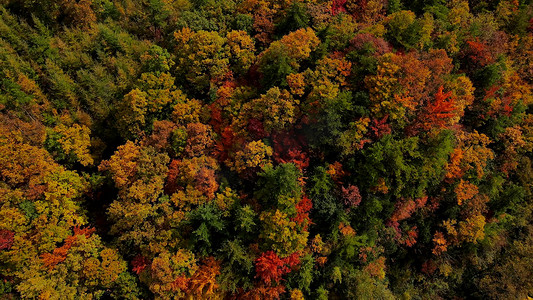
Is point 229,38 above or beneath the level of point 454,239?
above

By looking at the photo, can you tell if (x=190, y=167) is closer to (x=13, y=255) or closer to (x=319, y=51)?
(x=13, y=255)

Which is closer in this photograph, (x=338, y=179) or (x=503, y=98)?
(x=338, y=179)

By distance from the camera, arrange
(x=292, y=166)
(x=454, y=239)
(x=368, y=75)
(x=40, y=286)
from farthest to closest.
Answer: (x=454, y=239) < (x=368, y=75) < (x=292, y=166) < (x=40, y=286)

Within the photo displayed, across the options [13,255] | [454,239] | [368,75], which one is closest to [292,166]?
[368,75]

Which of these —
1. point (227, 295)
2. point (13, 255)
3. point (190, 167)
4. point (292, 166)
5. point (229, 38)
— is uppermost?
point (229, 38)

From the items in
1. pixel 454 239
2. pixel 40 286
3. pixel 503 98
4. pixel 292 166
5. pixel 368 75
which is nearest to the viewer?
pixel 40 286

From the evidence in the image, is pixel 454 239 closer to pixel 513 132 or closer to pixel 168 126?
pixel 513 132

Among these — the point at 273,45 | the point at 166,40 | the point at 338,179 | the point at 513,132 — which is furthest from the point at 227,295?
the point at 513,132
